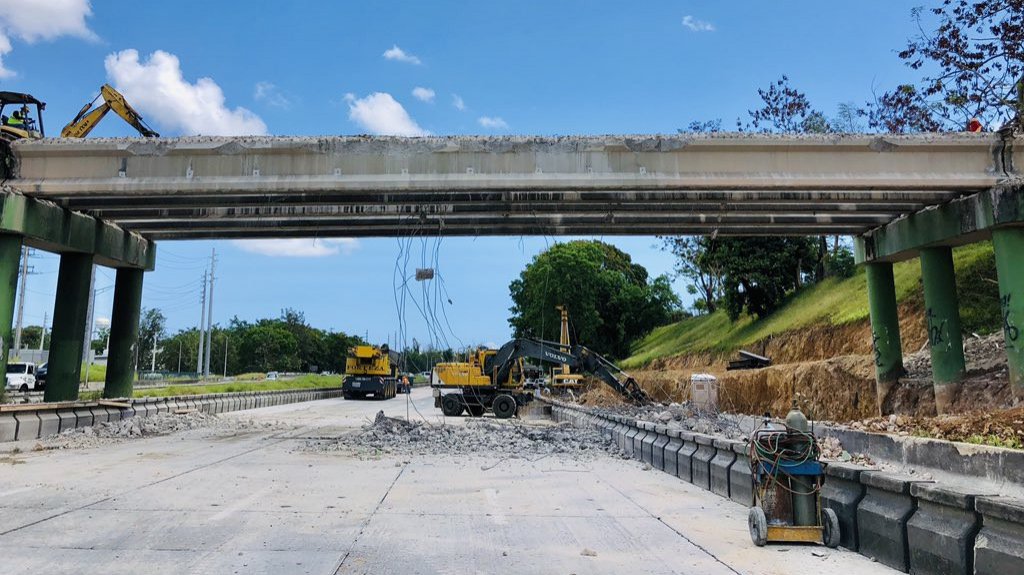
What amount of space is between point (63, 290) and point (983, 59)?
3105 centimetres

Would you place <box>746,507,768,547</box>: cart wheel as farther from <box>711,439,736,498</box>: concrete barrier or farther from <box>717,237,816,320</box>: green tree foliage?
<box>717,237,816,320</box>: green tree foliage

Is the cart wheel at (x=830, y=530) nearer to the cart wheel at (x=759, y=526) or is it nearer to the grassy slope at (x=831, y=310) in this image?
the cart wheel at (x=759, y=526)

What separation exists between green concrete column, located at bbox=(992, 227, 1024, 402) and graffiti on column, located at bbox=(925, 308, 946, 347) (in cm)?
244

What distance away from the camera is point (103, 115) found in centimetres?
2445

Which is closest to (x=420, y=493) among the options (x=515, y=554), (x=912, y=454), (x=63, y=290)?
(x=515, y=554)

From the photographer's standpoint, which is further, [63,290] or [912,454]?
[63,290]

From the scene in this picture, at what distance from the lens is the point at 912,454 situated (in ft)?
23.5

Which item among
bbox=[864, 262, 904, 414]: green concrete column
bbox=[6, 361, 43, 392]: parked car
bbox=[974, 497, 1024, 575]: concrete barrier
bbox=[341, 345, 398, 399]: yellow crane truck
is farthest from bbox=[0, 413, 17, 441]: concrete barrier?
bbox=[341, 345, 398, 399]: yellow crane truck

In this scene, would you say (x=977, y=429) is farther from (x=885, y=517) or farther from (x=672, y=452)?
(x=672, y=452)

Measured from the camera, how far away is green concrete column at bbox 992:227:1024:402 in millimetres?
15336

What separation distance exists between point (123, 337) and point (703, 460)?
20887 mm

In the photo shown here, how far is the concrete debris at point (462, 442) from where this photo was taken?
566 inches

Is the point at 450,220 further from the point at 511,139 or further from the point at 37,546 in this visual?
→ the point at 37,546

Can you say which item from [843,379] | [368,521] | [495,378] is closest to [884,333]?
[843,379]
